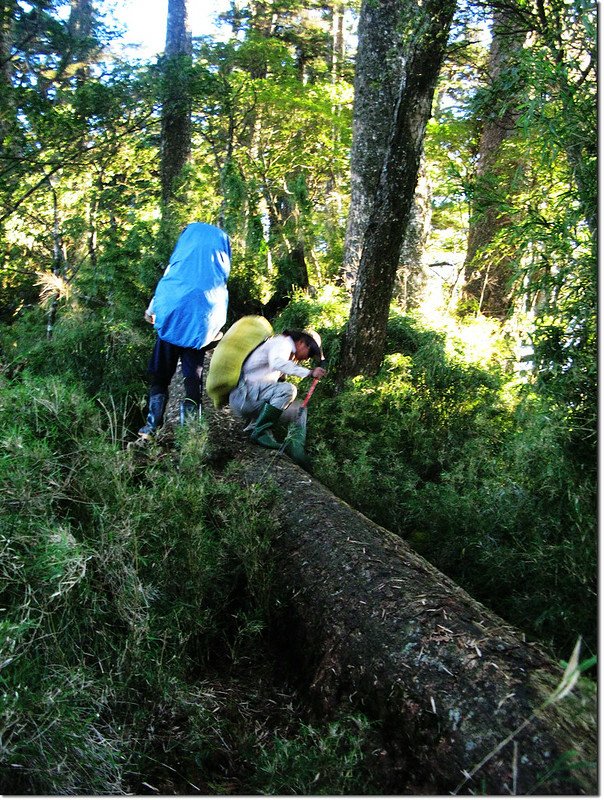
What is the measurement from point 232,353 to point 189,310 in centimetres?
74

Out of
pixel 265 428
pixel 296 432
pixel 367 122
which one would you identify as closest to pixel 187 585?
pixel 265 428

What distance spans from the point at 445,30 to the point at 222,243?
2.80 m

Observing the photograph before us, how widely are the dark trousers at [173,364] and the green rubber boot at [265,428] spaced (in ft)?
1.91

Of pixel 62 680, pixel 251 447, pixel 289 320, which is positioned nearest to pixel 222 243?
pixel 251 447

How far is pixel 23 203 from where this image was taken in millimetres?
10852

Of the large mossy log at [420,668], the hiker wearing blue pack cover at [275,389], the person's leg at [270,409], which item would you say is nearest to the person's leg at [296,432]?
the hiker wearing blue pack cover at [275,389]

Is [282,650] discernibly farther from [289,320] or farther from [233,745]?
[289,320]

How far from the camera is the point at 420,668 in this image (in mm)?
2756

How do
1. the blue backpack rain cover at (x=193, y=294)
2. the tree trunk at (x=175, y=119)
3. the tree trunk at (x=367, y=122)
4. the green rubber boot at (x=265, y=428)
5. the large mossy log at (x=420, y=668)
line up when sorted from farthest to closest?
the tree trunk at (x=175, y=119) → the tree trunk at (x=367, y=122) → the green rubber boot at (x=265, y=428) → the blue backpack rain cover at (x=193, y=294) → the large mossy log at (x=420, y=668)

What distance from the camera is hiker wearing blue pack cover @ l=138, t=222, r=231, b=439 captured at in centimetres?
545

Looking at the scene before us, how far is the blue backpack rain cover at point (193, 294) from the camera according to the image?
17.8 feet

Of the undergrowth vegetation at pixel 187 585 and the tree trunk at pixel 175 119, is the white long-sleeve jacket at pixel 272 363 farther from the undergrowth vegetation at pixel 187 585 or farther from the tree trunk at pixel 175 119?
the tree trunk at pixel 175 119

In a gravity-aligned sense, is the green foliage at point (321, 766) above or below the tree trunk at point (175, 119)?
below

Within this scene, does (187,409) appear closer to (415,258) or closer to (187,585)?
(187,585)
